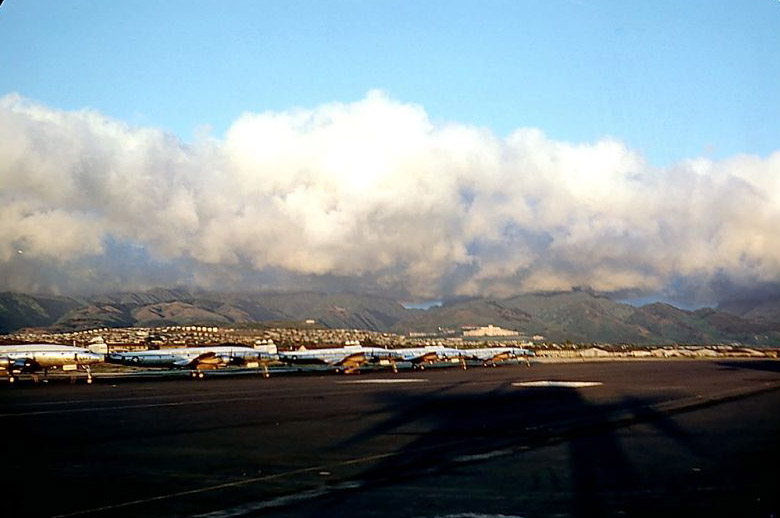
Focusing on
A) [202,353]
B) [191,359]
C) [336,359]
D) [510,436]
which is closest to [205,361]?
[202,353]

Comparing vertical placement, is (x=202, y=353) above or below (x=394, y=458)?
above

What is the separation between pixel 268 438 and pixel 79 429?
22.5 ft

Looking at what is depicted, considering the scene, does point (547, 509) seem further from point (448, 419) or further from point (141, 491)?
point (448, 419)

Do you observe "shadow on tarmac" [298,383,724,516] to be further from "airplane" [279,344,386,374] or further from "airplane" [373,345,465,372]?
"airplane" [373,345,465,372]

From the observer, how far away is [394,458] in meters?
18.7

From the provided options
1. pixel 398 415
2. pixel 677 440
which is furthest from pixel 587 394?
pixel 677 440

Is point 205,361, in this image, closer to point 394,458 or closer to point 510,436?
point 510,436

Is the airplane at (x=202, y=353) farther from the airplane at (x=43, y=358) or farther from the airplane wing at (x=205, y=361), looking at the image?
the airplane at (x=43, y=358)

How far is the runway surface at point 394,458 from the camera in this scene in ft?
43.9

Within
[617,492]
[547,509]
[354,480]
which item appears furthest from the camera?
[354,480]

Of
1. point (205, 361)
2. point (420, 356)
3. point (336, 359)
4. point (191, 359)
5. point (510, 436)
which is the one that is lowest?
point (510, 436)

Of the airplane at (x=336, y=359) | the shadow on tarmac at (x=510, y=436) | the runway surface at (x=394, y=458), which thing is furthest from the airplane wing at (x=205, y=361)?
the shadow on tarmac at (x=510, y=436)

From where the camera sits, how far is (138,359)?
9288cm

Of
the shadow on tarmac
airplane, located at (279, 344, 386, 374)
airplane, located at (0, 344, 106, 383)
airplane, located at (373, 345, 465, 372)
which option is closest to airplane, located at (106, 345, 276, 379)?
airplane, located at (279, 344, 386, 374)
